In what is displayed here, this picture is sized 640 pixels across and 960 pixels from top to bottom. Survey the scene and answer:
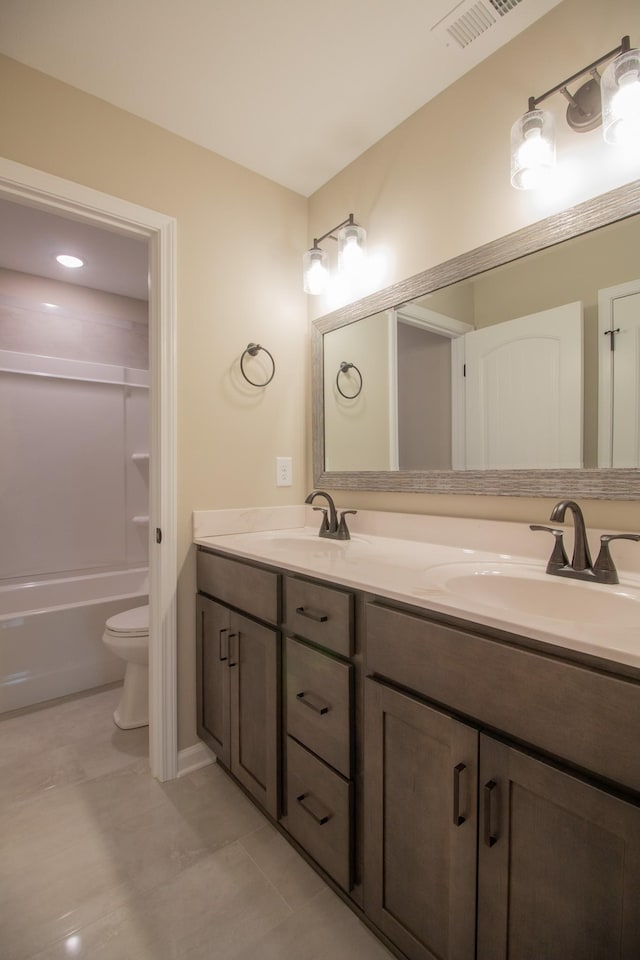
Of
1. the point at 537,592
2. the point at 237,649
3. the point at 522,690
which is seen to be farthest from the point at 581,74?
the point at 237,649

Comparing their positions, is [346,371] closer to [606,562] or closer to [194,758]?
[606,562]

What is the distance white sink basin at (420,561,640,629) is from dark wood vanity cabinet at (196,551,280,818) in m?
0.52

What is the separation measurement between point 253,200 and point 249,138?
8.9 inches

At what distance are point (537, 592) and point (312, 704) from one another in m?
0.64

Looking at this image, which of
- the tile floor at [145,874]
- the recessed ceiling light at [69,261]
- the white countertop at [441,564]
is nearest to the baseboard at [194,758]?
the tile floor at [145,874]

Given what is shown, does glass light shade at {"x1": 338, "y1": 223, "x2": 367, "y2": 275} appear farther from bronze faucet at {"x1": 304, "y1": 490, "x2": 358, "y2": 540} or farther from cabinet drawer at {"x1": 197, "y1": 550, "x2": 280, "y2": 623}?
cabinet drawer at {"x1": 197, "y1": 550, "x2": 280, "y2": 623}

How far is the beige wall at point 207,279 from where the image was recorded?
4.93 feet

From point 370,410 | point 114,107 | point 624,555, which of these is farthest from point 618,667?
point 114,107

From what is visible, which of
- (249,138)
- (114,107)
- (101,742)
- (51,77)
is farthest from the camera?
(101,742)

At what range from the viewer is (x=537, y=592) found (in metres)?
1.10

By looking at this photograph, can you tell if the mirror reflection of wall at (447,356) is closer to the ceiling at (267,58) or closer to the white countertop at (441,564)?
the white countertop at (441,564)

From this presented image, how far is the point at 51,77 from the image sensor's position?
1474mm

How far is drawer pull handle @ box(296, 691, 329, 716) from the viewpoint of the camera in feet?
3.76

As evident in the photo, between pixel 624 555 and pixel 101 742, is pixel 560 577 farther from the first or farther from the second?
pixel 101 742
